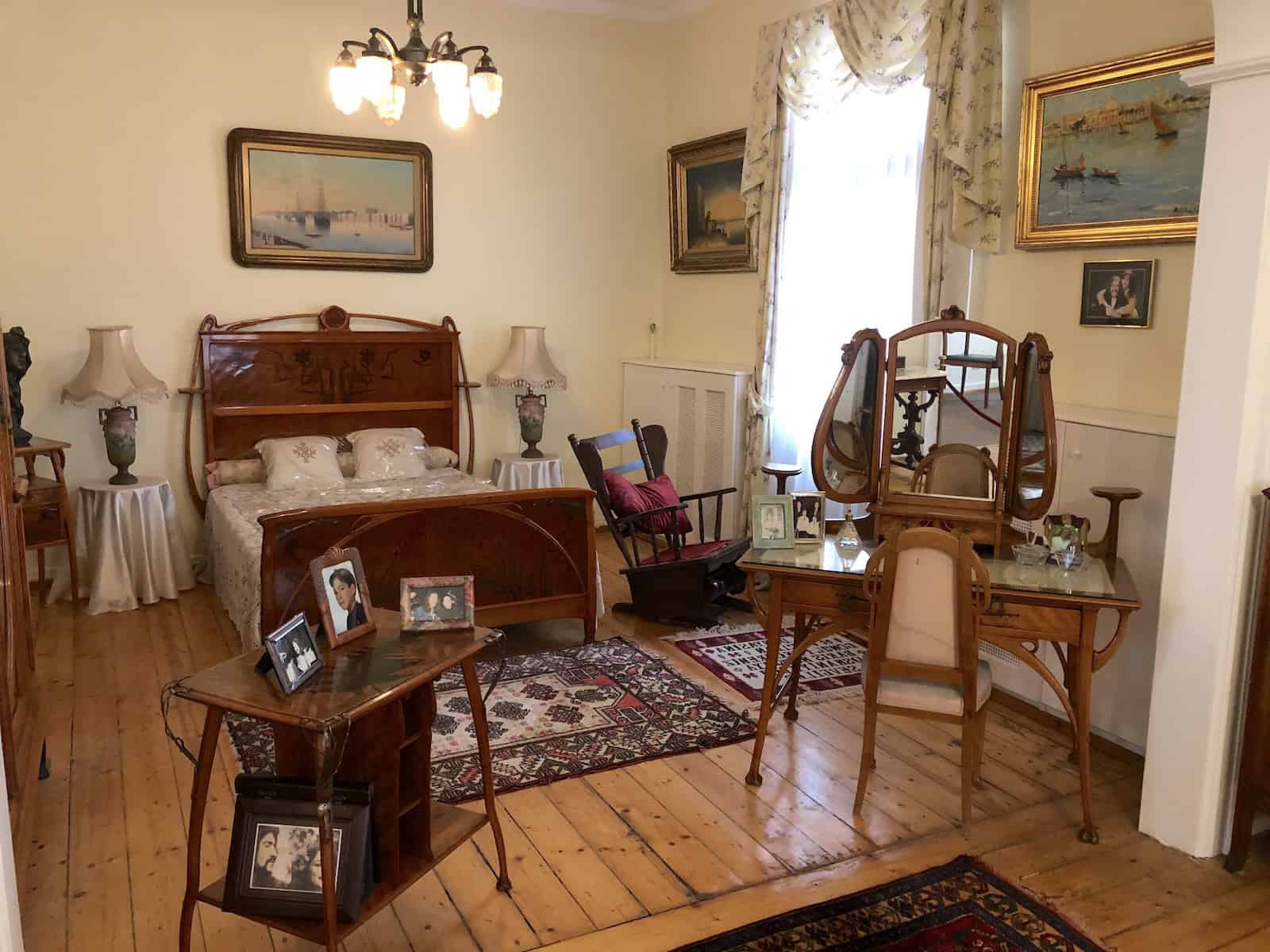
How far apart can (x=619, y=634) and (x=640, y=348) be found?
266 centimetres

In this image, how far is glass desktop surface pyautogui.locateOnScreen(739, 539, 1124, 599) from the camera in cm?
289

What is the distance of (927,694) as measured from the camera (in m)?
2.97

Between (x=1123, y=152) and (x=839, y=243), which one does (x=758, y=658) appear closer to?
(x=839, y=243)

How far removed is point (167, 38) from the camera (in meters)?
5.20

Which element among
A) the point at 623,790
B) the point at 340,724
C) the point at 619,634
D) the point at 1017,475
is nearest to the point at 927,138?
the point at 1017,475

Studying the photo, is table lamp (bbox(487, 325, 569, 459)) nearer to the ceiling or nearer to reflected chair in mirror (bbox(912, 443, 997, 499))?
the ceiling

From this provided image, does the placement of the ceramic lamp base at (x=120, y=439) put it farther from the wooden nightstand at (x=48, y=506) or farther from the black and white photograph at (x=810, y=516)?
the black and white photograph at (x=810, y=516)

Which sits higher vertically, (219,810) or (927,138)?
(927,138)

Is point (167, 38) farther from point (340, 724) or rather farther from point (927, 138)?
point (340, 724)

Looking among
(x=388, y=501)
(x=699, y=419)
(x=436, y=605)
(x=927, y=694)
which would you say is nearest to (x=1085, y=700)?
(x=927, y=694)

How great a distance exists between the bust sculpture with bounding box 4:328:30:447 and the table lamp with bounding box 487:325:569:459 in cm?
243

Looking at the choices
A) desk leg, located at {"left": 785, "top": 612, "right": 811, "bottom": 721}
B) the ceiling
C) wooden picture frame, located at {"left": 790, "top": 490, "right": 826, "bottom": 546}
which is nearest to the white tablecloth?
desk leg, located at {"left": 785, "top": 612, "right": 811, "bottom": 721}

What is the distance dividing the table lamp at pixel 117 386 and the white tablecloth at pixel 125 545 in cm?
15

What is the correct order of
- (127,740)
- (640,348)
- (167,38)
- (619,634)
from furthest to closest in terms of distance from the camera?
(640,348)
(167,38)
(619,634)
(127,740)
